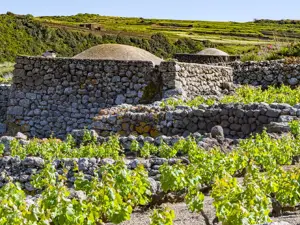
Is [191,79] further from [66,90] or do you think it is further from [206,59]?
[206,59]

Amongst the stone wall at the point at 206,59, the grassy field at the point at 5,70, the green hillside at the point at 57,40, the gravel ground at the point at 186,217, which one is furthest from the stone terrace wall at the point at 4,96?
the green hillside at the point at 57,40

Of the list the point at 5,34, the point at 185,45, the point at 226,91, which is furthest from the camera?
the point at 185,45

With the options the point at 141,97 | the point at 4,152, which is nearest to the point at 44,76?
the point at 141,97

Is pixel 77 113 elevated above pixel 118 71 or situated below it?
below

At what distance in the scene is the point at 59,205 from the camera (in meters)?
5.38

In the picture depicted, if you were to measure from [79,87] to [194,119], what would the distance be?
18.0 ft

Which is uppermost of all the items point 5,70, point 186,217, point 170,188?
point 170,188

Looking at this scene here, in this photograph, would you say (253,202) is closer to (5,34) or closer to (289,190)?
(289,190)

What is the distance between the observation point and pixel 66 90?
57.1 ft

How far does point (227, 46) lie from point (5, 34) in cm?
1962

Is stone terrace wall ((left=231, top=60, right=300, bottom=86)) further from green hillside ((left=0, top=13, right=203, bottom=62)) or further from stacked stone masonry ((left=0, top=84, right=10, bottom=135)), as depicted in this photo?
green hillside ((left=0, top=13, right=203, bottom=62))

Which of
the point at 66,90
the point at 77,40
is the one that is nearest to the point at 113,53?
the point at 66,90

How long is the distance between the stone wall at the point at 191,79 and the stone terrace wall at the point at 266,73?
6.76 ft

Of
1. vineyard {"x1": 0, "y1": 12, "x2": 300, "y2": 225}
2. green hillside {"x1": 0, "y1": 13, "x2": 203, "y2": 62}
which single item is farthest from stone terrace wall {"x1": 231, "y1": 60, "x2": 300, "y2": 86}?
green hillside {"x1": 0, "y1": 13, "x2": 203, "y2": 62}
